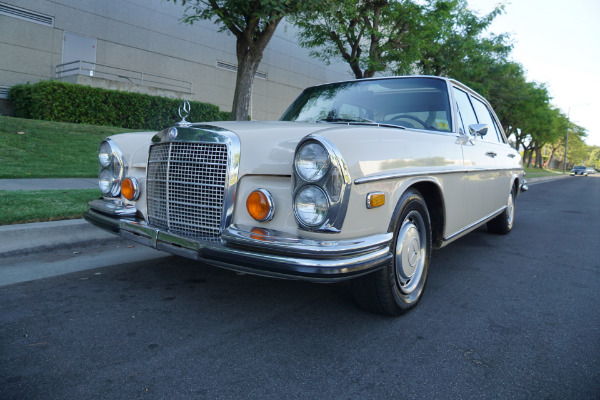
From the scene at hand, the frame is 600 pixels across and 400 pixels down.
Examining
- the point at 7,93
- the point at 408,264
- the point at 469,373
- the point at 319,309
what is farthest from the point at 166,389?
the point at 7,93

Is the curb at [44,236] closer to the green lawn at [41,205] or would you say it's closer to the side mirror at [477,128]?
the green lawn at [41,205]

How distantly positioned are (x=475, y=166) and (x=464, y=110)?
584 mm

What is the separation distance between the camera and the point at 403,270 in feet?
8.87

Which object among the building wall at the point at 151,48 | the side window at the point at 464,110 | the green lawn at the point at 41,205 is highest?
the building wall at the point at 151,48

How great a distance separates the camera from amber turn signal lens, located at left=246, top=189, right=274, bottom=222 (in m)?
2.23

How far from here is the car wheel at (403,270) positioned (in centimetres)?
249

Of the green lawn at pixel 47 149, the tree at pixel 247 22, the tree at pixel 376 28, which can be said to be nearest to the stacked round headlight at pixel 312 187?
the green lawn at pixel 47 149

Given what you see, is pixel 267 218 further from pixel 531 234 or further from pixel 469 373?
pixel 531 234

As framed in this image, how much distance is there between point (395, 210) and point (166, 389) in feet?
4.91

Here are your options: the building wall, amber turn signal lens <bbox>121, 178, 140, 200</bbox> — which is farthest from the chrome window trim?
the building wall

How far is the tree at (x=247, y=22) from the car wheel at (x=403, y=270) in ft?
22.1

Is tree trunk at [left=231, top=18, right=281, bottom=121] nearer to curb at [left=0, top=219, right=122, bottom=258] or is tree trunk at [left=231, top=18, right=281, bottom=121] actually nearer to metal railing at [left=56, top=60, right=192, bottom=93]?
curb at [left=0, top=219, right=122, bottom=258]

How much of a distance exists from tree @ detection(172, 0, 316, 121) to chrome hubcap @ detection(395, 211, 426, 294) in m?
6.74

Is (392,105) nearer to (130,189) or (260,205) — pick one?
(260,205)
